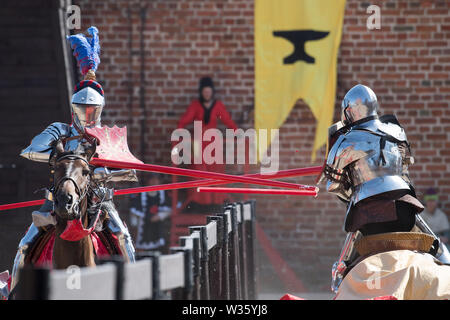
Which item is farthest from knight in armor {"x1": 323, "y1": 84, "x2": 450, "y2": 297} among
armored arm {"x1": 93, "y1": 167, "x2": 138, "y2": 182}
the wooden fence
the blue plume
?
the blue plume

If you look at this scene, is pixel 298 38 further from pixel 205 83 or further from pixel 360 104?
pixel 360 104

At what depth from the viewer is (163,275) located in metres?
3.24

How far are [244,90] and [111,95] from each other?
61.0 inches

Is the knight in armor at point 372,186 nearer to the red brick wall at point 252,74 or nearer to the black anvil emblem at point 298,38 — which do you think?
the black anvil emblem at point 298,38

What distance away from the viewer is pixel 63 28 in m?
8.84

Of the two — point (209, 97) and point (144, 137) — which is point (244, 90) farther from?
point (144, 137)

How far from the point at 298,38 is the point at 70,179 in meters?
5.68

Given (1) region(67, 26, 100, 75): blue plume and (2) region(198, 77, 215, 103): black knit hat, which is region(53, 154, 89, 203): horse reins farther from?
(2) region(198, 77, 215, 103): black knit hat

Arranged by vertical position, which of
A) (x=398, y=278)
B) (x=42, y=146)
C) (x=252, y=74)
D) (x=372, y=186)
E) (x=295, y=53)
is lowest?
(x=398, y=278)

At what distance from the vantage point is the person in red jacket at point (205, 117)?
9.24 metres

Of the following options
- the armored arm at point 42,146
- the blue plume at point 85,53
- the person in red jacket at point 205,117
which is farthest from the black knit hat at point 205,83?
the armored arm at point 42,146

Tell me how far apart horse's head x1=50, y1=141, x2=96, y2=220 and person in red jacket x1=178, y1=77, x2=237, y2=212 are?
4987 mm

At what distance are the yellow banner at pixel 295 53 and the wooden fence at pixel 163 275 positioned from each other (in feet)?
10.00

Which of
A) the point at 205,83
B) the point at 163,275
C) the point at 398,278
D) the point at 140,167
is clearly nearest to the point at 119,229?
the point at 140,167
